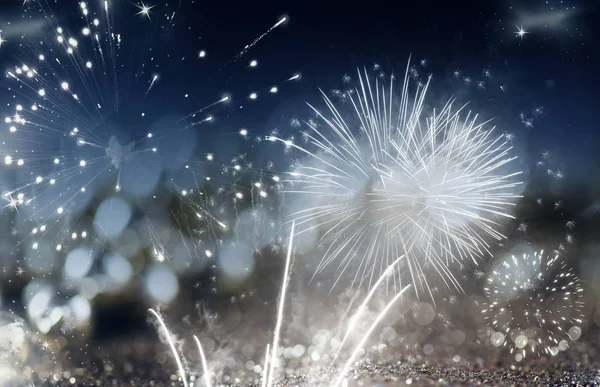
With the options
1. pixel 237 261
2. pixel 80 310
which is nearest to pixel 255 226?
pixel 237 261

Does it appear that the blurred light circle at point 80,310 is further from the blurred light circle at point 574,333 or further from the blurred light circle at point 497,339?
the blurred light circle at point 574,333

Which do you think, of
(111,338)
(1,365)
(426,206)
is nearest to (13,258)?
(1,365)

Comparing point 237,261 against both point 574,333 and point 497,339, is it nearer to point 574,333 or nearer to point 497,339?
point 497,339

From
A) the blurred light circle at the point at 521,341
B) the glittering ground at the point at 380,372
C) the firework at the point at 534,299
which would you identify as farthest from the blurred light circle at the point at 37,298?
the blurred light circle at the point at 521,341

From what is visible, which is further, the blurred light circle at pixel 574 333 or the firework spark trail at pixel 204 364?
the firework spark trail at pixel 204 364

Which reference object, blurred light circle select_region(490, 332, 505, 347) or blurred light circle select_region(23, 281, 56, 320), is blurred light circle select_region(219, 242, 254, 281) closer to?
blurred light circle select_region(23, 281, 56, 320)

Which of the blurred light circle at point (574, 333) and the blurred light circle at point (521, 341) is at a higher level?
the blurred light circle at point (574, 333)

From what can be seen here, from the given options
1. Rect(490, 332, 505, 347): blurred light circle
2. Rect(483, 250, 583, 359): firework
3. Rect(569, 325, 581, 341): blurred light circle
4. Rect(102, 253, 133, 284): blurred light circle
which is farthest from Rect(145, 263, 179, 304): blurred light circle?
Rect(569, 325, 581, 341): blurred light circle
